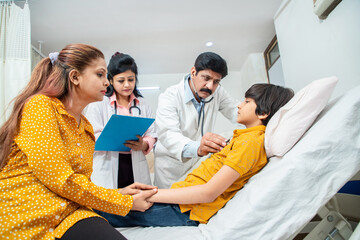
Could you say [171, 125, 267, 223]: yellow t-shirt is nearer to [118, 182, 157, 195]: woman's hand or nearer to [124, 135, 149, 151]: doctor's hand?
[118, 182, 157, 195]: woman's hand

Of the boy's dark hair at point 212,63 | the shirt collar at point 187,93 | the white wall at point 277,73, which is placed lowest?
the shirt collar at point 187,93

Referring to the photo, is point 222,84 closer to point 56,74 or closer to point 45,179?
point 56,74

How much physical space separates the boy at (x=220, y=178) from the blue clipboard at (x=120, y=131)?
0.43 meters

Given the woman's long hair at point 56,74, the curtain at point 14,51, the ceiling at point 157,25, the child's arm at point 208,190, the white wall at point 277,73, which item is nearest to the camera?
the woman's long hair at point 56,74

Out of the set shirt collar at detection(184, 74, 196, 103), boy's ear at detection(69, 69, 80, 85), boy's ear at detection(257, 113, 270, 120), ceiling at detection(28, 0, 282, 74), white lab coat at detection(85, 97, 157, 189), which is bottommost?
white lab coat at detection(85, 97, 157, 189)

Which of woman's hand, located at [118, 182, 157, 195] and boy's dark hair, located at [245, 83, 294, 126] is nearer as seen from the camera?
woman's hand, located at [118, 182, 157, 195]

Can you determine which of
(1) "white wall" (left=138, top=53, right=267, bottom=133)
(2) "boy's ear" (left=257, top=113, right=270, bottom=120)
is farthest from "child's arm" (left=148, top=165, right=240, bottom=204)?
(1) "white wall" (left=138, top=53, right=267, bottom=133)

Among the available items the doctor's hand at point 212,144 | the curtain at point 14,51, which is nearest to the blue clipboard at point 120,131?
the doctor's hand at point 212,144

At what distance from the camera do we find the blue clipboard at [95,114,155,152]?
1.28m

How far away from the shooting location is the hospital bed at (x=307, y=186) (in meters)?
0.76

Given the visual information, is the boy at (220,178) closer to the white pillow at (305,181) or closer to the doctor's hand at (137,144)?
the white pillow at (305,181)

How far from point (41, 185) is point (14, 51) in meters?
2.42

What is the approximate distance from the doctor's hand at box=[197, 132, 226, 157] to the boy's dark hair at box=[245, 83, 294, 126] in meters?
0.23

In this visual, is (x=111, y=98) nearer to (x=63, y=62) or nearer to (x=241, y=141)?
(x=63, y=62)
